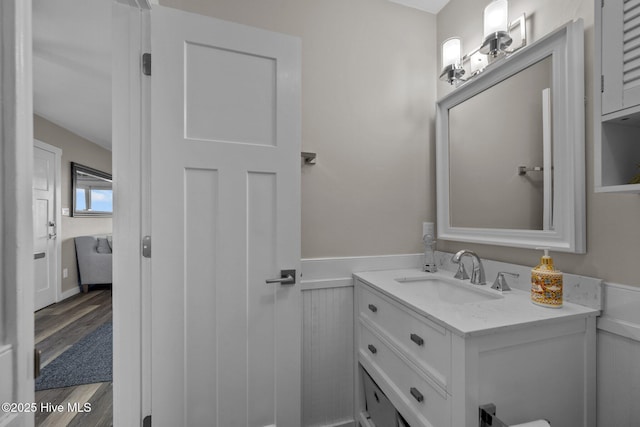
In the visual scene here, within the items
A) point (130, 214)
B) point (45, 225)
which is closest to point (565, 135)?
point (130, 214)

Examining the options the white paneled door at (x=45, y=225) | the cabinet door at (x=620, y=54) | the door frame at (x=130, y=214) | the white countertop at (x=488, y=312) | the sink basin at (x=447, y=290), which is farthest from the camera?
the white paneled door at (x=45, y=225)

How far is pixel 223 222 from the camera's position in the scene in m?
1.25

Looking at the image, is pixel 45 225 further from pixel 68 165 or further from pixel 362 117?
pixel 362 117

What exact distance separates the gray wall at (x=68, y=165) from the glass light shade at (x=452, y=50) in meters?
4.59

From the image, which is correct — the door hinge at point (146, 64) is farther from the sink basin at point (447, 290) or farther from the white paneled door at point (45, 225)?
the white paneled door at point (45, 225)

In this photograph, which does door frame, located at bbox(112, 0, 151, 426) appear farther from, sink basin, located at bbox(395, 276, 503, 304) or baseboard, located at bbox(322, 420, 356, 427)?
sink basin, located at bbox(395, 276, 503, 304)

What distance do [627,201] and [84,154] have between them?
20.2 feet

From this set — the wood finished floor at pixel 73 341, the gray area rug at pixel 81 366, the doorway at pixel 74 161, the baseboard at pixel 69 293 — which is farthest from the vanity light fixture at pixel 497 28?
the baseboard at pixel 69 293

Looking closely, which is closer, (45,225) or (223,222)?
(223,222)

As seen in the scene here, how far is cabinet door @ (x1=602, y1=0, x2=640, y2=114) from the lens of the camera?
78 cm

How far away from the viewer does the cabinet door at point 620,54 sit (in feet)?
2.54

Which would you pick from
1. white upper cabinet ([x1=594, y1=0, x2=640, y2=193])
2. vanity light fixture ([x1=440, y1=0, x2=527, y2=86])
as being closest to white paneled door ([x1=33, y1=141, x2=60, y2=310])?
vanity light fixture ([x1=440, y1=0, x2=527, y2=86])

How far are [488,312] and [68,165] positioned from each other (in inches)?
214

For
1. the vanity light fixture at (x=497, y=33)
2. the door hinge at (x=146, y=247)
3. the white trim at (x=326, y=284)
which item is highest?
the vanity light fixture at (x=497, y=33)
